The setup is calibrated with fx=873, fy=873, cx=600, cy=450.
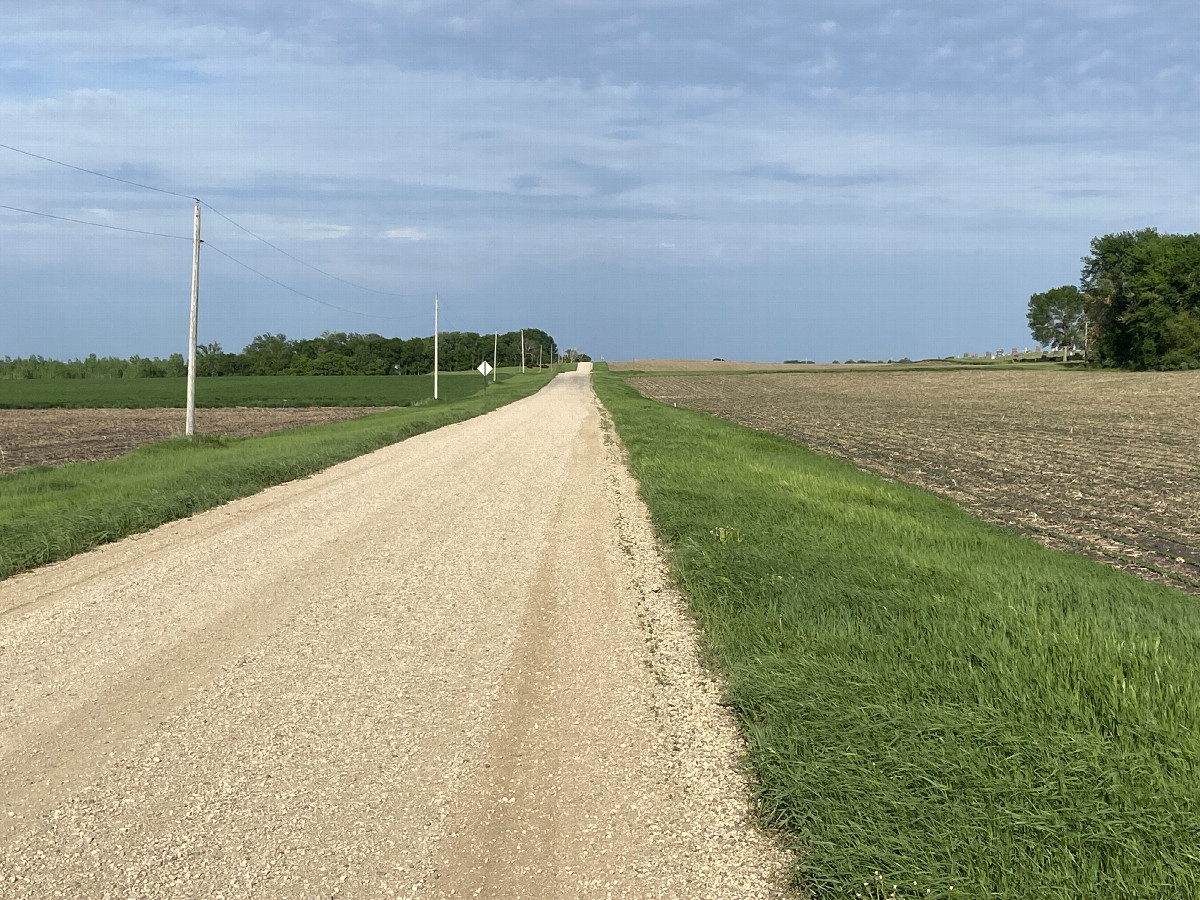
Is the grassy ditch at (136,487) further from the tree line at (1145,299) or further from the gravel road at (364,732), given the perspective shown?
the tree line at (1145,299)

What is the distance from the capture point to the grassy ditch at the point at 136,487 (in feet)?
35.3

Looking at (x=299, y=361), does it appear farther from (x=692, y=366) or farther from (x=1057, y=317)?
(x=1057, y=317)

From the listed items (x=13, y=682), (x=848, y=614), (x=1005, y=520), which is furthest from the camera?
(x=1005, y=520)

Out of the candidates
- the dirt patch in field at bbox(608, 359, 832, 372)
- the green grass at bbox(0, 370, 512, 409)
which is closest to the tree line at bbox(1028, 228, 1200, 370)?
the dirt patch in field at bbox(608, 359, 832, 372)

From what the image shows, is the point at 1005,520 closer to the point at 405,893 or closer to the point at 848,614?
the point at 848,614

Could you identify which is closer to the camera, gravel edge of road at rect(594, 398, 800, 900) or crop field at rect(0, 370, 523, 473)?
gravel edge of road at rect(594, 398, 800, 900)

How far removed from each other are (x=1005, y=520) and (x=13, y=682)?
1269 cm

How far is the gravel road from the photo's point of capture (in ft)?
12.4

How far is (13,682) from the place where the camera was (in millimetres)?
5965

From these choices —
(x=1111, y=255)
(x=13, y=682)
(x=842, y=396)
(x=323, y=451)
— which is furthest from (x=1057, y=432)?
(x=1111, y=255)

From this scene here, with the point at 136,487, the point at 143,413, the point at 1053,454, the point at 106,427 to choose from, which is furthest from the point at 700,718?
the point at 143,413

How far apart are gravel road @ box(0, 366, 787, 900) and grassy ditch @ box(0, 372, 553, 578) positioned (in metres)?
0.82

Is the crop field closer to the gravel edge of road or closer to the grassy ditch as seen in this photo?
the grassy ditch

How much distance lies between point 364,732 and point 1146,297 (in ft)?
351
